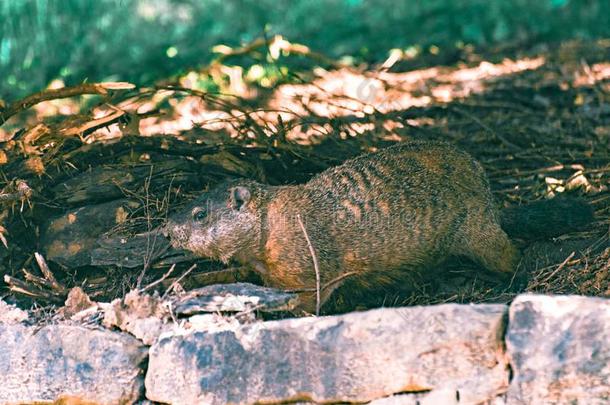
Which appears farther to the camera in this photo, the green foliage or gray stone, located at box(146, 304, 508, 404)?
the green foliage

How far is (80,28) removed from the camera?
515 cm

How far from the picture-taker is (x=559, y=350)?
3.74 m

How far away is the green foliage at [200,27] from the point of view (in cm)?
511

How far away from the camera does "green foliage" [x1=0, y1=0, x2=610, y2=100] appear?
16.8 ft

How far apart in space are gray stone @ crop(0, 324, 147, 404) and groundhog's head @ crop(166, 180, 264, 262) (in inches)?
39.3

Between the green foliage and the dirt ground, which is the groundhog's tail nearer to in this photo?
the dirt ground

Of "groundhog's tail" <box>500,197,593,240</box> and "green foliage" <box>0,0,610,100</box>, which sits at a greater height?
"green foliage" <box>0,0,610,100</box>

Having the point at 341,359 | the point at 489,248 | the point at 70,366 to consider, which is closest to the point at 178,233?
the point at 70,366

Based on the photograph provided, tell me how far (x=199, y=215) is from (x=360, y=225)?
954 millimetres

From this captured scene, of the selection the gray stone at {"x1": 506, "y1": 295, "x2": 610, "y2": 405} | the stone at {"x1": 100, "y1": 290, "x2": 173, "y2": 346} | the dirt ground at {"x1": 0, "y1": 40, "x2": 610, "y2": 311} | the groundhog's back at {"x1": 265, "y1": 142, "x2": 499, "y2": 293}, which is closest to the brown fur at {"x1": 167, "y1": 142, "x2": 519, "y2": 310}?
the groundhog's back at {"x1": 265, "y1": 142, "x2": 499, "y2": 293}

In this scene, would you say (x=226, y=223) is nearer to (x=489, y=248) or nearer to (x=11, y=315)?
(x=11, y=315)

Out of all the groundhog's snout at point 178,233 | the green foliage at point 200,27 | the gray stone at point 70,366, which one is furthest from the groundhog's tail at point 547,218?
the gray stone at point 70,366

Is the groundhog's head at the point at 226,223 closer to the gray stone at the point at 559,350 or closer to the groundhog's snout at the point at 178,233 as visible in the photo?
the groundhog's snout at the point at 178,233

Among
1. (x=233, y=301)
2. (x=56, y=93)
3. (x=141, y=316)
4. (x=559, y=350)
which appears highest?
(x=56, y=93)
